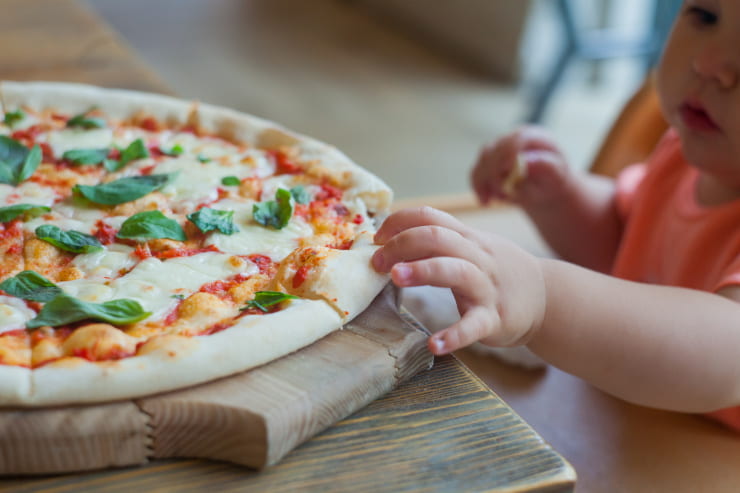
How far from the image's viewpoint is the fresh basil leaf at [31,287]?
2.60 ft

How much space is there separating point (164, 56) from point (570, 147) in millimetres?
2230

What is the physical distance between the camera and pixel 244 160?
1124 millimetres

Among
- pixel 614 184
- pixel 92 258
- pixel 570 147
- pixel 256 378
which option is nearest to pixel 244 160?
pixel 92 258

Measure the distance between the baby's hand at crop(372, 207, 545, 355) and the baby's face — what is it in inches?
16.1

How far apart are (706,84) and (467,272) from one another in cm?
55

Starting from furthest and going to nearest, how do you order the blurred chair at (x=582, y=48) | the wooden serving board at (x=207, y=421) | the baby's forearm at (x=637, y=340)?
the blurred chair at (x=582, y=48)
the baby's forearm at (x=637, y=340)
the wooden serving board at (x=207, y=421)

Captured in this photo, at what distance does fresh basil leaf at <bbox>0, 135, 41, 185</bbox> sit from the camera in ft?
3.38

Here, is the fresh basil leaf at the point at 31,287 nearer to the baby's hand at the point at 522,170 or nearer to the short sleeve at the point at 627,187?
the baby's hand at the point at 522,170

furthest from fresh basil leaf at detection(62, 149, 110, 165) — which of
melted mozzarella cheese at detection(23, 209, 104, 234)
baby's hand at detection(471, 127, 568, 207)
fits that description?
baby's hand at detection(471, 127, 568, 207)

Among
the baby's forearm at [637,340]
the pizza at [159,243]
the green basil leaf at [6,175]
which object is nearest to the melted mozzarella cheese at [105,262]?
the pizza at [159,243]

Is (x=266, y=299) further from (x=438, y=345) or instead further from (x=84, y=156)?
(x=84, y=156)

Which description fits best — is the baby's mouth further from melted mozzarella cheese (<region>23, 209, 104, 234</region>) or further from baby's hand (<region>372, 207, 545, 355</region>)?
melted mozzarella cheese (<region>23, 209, 104, 234</region>)

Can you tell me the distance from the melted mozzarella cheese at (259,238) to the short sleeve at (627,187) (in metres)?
0.77

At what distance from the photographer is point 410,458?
72 centimetres
